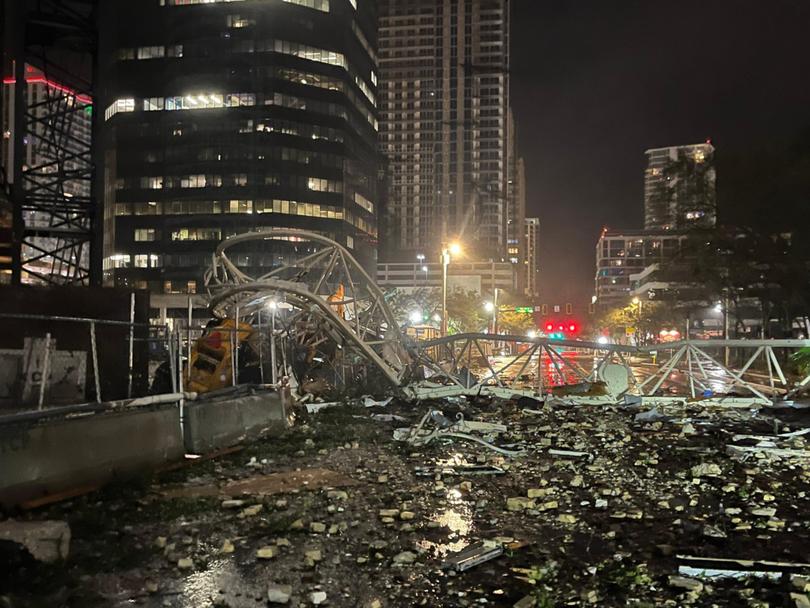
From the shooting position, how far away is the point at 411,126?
18962 cm

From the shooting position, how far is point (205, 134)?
86.3 m

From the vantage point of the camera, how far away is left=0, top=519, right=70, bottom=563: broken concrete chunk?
5.22m

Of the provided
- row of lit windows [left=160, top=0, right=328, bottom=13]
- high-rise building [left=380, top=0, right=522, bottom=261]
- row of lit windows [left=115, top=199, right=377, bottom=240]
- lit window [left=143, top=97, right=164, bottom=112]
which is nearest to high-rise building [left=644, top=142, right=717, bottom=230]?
row of lit windows [left=115, top=199, right=377, bottom=240]

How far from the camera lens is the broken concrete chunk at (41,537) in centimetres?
522

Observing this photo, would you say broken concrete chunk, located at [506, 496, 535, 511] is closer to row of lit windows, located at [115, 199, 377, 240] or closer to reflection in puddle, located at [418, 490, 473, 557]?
reflection in puddle, located at [418, 490, 473, 557]

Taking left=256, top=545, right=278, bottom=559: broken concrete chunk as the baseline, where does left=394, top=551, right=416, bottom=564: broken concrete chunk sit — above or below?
below

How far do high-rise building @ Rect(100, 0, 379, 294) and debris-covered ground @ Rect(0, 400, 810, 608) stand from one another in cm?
7764

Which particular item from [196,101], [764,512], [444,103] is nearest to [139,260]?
[196,101]

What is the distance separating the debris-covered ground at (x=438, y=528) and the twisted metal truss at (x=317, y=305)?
5.24 meters

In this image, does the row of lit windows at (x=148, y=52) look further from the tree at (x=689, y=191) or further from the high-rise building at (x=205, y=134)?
the tree at (x=689, y=191)

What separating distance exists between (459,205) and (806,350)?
17109cm

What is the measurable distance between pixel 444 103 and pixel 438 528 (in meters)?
192

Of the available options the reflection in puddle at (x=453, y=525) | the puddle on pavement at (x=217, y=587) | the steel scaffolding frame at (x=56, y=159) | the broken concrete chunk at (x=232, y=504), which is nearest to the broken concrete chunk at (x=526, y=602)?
the reflection in puddle at (x=453, y=525)

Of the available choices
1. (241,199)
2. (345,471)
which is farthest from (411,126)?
(345,471)
